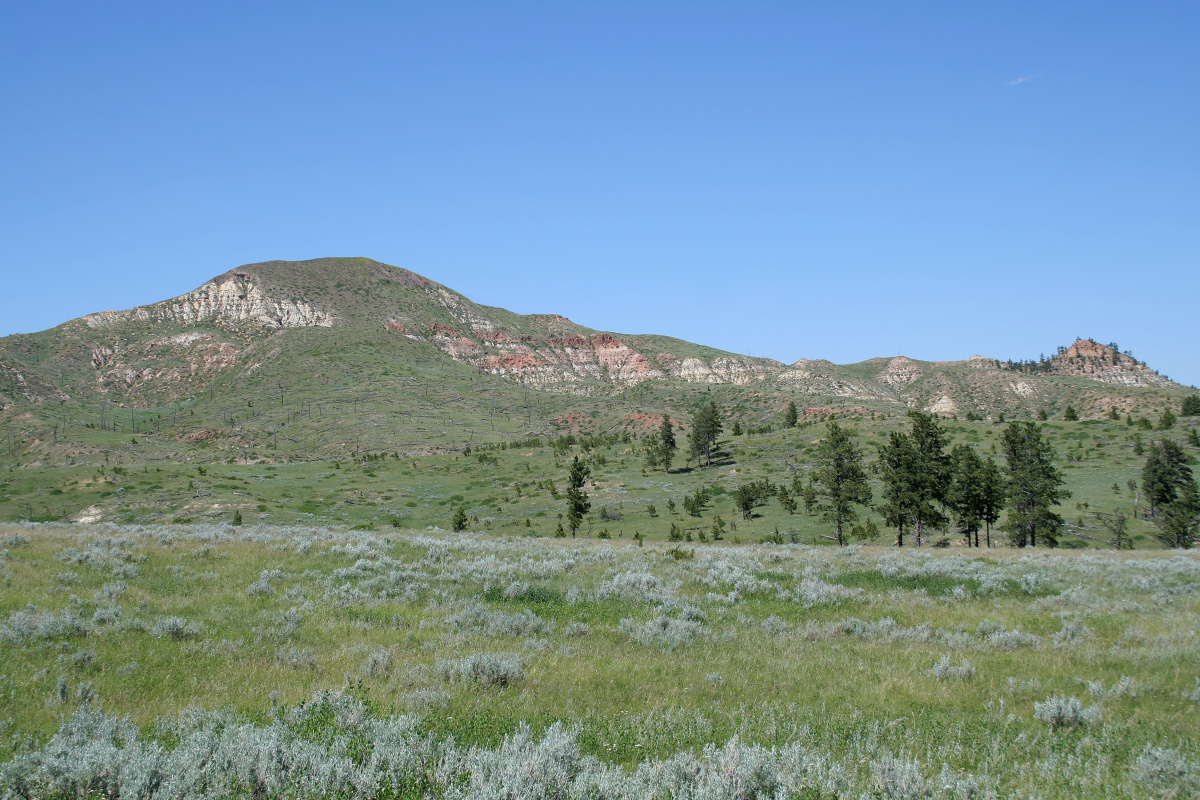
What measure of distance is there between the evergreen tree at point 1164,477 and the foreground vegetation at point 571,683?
41623 mm

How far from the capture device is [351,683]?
284 inches

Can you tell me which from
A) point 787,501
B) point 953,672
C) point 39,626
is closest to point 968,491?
point 787,501

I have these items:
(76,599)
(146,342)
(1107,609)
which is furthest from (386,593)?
(146,342)

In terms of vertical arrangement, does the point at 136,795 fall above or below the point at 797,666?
above

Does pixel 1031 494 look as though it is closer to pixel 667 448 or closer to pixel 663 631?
pixel 667 448

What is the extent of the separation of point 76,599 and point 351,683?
19.2 ft

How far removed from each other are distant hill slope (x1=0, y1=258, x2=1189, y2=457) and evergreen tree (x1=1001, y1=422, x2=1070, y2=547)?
7904 centimetres

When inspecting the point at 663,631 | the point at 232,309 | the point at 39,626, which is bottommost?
the point at 663,631

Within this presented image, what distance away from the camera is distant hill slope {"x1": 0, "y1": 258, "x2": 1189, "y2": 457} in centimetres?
12706

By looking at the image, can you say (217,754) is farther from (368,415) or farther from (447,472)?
(368,415)

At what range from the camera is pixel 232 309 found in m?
167

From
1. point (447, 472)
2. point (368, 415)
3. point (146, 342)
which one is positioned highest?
point (146, 342)

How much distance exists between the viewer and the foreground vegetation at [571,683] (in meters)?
4.82

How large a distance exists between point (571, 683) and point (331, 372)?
469ft
